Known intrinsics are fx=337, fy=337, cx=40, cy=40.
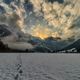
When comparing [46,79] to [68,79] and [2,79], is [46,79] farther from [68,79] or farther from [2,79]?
[2,79]

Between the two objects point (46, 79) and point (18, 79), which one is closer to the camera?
point (18, 79)

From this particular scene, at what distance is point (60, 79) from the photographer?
59.7 m

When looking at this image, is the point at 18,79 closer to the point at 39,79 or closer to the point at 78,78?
the point at 39,79

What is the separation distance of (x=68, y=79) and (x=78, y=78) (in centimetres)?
268

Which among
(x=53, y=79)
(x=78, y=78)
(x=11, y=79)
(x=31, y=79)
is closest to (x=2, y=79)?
(x=11, y=79)

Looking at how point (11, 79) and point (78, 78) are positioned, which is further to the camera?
point (78, 78)

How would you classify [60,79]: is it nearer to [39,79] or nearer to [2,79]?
[39,79]

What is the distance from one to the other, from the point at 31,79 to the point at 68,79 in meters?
6.57

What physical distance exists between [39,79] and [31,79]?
1.47 m

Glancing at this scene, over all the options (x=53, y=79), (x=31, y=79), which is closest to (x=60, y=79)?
(x=53, y=79)

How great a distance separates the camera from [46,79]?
60188 mm

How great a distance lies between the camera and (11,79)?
5706 centimetres

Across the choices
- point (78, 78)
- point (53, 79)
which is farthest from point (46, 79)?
point (78, 78)

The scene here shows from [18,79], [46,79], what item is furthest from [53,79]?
[18,79]
